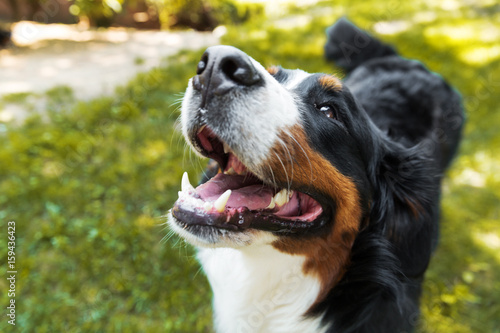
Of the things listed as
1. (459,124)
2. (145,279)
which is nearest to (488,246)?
(459,124)

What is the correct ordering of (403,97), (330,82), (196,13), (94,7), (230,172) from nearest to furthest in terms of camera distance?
(330,82) < (230,172) < (403,97) < (94,7) < (196,13)

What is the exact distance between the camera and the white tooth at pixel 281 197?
6.17 feet

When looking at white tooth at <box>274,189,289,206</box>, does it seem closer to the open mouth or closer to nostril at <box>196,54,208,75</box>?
the open mouth

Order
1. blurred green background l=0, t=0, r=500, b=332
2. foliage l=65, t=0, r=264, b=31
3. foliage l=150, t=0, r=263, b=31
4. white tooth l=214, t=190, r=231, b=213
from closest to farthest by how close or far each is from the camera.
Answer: white tooth l=214, t=190, r=231, b=213 < blurred green background l=0, t=0, r=500, b=332 < foliage l=65, t=0, r=264, b=31 < foliage l=150, t=0, r=263, b=31

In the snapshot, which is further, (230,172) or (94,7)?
(94,7)

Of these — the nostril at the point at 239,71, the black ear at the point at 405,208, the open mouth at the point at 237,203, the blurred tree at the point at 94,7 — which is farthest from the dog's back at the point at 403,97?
the blurred tree at the point at 94,7

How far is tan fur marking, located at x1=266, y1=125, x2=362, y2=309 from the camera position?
68.1 inches

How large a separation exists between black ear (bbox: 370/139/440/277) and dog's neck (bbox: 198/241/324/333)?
0.55 metres

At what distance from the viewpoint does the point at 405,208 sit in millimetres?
2148

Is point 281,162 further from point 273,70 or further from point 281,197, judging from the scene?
point 273,70

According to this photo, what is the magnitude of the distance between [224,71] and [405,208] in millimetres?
1349

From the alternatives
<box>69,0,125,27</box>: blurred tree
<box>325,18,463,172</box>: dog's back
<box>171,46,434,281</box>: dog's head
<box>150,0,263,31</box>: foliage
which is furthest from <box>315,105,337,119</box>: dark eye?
<box>150,0,263,31</box>: foliage

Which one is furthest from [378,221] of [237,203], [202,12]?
[202,12]

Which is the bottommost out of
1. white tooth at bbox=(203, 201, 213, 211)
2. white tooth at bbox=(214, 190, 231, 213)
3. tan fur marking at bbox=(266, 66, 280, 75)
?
white tooth at bbox=(203, 201, 213, 211)
